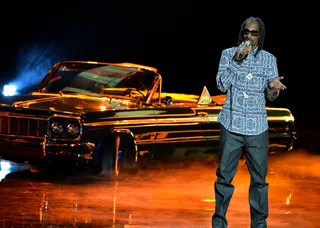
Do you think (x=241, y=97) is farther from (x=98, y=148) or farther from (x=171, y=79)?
(x=171, y=79)

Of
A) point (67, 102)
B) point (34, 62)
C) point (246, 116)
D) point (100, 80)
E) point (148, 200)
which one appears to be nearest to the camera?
point (246, 116)

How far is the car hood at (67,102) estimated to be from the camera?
436 inches

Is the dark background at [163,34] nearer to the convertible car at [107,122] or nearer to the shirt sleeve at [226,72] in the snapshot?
the convertible car at [107,122]

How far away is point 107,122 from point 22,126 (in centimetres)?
106

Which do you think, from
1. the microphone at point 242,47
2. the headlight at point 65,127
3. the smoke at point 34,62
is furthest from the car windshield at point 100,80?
the smoke at point 34,62

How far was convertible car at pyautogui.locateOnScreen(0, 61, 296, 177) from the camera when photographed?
10867 millimetres

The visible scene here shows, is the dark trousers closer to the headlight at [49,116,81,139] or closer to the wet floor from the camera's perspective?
the wet floor

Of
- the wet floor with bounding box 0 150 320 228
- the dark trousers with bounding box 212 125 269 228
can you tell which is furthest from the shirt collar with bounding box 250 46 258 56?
the wet floor with bounding box 0 150 320 228

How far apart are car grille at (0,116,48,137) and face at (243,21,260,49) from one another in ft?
13.5

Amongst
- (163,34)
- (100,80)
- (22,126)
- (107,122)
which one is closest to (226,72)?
(107,122)

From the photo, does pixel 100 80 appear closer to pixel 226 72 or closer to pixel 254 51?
pixel 254 51

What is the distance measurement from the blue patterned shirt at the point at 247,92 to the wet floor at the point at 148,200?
4.52 feet

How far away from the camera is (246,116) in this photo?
7.39m

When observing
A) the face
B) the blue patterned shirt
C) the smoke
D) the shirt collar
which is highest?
the face
